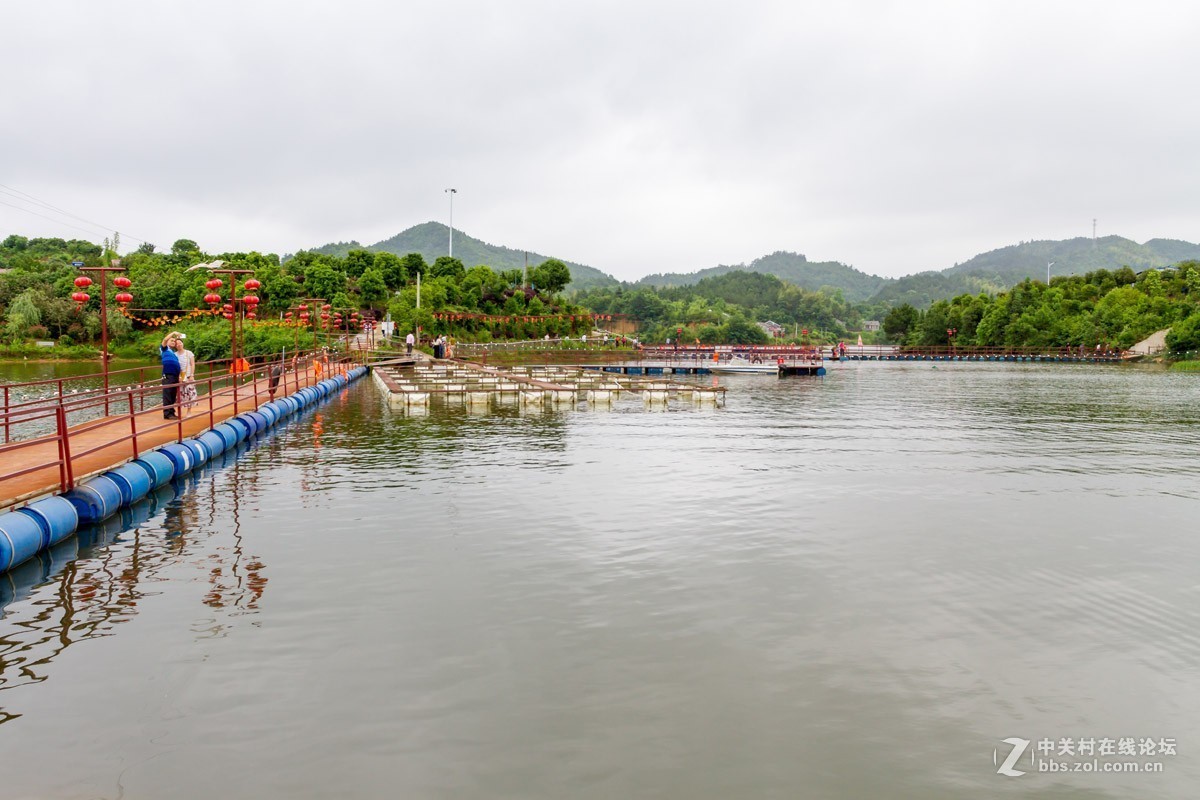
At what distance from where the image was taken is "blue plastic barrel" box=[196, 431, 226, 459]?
20172 mm

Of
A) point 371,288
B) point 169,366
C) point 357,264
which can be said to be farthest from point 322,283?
point 169,366

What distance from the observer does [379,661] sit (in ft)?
27.0

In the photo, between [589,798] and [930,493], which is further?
[930,493]

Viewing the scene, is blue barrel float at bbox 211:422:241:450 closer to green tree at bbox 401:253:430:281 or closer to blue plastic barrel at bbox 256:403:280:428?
blue plastic barrel at bbox 256:403:280:428

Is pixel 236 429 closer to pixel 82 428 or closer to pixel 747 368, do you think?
pixel 82 428

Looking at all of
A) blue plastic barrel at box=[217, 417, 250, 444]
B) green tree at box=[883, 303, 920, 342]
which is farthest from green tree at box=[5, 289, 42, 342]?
green tree at box=[883, 303, 920, 342]

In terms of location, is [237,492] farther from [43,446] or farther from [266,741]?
[266,741]

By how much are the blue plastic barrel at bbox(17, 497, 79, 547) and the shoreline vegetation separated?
66.7 m

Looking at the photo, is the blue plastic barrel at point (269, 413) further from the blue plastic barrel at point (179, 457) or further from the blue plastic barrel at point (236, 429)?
the blue plastic barrel at point (179, 457)

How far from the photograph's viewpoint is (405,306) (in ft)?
329

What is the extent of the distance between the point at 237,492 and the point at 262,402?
13584 millimetres

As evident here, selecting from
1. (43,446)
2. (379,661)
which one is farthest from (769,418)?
(379,661)

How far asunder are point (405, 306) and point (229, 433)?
80.6 meters

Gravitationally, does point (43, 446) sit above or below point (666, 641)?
above
